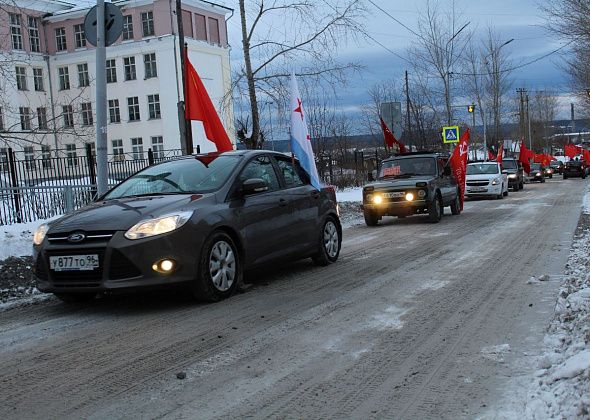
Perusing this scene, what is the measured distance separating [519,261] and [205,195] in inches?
183

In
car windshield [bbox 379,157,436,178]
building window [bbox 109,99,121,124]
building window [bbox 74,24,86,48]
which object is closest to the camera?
car windshield [bbox 379,157,436,178]

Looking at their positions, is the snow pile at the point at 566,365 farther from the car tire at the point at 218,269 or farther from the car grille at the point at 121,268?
the car grille at the point at 121,268

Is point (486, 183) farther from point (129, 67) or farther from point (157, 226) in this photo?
point (129, 67)

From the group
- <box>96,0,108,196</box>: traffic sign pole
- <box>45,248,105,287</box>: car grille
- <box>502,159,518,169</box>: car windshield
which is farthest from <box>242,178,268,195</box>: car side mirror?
<box>502,159,518,169</box>: car windshield

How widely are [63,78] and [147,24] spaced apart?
9613 millimetres

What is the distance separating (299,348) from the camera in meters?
4.75

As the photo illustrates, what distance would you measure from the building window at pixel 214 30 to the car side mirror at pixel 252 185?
4830 centimetres

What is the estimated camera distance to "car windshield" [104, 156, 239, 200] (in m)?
6.83

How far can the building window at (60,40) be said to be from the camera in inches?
2062

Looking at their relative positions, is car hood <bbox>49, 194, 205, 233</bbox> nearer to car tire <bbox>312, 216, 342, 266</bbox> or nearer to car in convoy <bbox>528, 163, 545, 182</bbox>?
car tire <bbox>312, 216, 342, 266</bbox>

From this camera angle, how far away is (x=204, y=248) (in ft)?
20.2

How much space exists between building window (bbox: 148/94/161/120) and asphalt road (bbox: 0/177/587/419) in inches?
1738

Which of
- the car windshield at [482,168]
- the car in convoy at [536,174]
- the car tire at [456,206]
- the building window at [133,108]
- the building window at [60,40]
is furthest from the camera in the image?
the building window at [60,40]

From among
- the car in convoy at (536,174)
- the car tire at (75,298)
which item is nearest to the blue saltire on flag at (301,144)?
the car tire at (75,298)
